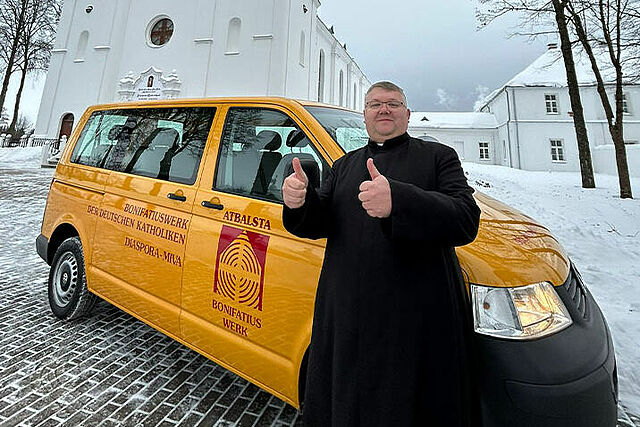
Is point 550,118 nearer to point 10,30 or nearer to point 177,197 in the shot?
point 177,197

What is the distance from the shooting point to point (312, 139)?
2.11m

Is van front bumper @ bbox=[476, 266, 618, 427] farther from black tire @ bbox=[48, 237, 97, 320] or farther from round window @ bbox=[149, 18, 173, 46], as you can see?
round window @ bbox=[149, 18, 173, 46]

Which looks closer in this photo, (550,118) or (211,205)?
(211,205)

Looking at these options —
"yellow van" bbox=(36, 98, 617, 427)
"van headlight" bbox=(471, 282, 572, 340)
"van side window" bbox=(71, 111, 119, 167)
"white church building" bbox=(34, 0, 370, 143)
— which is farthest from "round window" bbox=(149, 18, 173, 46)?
"van headlight" bbox=(471, 282, 572, 340)

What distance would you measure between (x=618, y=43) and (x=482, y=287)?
1728 cm

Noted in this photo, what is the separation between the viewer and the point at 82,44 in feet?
93.0

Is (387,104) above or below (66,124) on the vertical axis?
below

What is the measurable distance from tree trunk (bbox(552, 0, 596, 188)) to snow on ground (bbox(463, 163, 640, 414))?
84 cm

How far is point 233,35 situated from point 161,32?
604 centimetres

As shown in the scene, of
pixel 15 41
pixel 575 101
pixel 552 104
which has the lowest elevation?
pixel 575 101

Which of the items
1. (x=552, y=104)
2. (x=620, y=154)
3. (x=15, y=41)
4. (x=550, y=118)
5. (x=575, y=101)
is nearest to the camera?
(x=620, y=154)

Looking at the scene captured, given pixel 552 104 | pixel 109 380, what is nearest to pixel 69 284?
pixel 109 380

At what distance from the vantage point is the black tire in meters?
3.46

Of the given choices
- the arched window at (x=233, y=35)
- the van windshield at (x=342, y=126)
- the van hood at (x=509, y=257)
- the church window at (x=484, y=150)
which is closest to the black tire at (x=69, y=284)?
the van windshield at (x=342, y=126)
